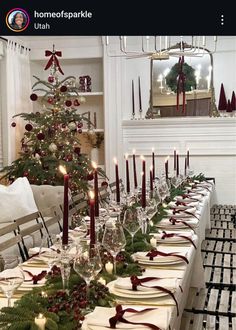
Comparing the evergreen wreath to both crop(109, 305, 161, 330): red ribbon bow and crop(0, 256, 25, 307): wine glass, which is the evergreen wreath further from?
crop(109, 305, 161, 330): red ribbon bow

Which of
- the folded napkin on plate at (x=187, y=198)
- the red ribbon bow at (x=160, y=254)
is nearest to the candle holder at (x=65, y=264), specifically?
the red ribbon bow at (x=160, y=254)

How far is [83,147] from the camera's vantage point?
7.96 m

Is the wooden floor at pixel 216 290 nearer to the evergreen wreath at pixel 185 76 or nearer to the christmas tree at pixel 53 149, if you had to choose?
the christmas tree at pixel 53 149

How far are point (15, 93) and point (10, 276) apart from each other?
18.5 feet

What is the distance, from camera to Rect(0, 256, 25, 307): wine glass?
148cm

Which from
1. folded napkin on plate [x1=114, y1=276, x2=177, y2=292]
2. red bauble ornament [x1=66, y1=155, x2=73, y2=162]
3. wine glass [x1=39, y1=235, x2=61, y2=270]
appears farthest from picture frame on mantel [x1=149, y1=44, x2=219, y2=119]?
folded napkin on plate [x1=114, y1=276, x2=177, y2=292]

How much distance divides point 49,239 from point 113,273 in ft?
1.18

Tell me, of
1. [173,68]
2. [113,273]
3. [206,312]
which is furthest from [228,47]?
[113,273]

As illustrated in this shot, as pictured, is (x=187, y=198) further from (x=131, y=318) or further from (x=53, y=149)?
(x=131, y=318)

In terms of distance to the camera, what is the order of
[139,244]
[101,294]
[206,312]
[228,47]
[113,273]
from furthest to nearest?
[228,47] < [206,312] < [139,244] < [113,273] < [101,294]

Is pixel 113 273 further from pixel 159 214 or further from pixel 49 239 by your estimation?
pixel 159 214

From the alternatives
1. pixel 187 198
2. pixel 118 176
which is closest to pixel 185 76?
pixel 187 198
